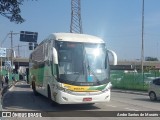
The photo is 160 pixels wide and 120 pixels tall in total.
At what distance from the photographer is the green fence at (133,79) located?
38562 mm

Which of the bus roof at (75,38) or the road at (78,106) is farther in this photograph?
the bus roof at (75,38)

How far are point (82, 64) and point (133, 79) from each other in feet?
82.9

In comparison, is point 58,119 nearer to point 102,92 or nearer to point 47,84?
point 102,92

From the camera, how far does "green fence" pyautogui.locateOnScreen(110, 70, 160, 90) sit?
38.6 meters

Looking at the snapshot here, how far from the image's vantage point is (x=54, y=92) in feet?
56.3

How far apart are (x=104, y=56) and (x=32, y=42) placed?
110ft

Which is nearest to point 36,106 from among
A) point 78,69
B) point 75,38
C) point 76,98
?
point 76,98

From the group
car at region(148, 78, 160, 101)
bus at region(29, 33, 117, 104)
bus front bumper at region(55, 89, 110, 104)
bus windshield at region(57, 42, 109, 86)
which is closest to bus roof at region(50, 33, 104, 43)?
bus at region(29, 33, 117, 104)

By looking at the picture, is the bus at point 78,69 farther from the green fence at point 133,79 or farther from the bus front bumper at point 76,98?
the green fence at point 133,79

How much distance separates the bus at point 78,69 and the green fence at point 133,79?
2085 cm

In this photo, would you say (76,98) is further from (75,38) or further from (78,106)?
(75,38)

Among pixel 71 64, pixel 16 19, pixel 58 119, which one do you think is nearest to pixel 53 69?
pixel 71 64

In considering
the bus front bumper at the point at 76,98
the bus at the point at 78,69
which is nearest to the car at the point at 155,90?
the bus at the point at 78,69

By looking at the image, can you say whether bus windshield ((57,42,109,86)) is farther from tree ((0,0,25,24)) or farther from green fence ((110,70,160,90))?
green fence ((110,70,160,90))
